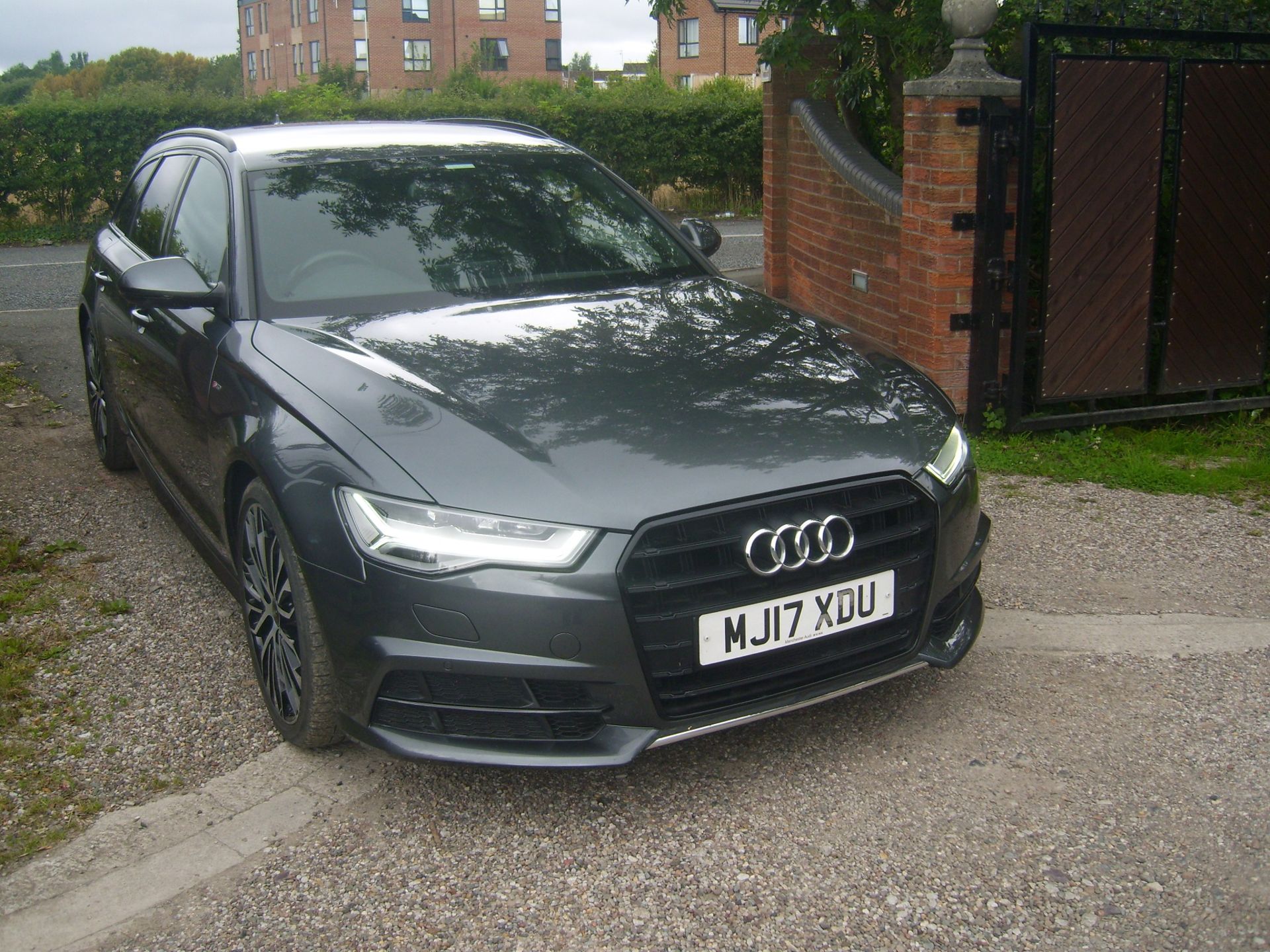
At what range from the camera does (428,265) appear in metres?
3.89

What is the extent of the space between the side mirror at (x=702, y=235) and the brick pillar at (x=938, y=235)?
4.44 ft

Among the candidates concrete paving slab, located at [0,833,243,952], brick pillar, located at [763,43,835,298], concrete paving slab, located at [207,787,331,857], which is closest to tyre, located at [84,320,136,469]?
concrete paving slab, located at [207,787,331,857]

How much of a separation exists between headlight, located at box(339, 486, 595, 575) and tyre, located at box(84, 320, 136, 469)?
315 cm

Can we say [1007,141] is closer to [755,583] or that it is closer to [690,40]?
[755,583]

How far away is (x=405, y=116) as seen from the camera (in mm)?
24203

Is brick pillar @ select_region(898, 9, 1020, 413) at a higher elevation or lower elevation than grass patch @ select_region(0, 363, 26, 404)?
higher

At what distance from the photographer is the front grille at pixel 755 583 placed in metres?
2.70

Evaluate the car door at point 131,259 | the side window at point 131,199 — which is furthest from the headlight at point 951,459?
the side window at point 131,199

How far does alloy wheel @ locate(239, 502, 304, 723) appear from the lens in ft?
10.2

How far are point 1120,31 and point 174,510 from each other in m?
4.67

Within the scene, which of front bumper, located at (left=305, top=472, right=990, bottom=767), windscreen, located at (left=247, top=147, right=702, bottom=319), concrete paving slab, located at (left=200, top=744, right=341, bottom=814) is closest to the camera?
front bumper, located at (left=305, top=472, right=990, bottom=767)

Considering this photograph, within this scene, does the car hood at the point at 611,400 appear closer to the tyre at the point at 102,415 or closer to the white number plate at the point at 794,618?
the white number plate at the point at 794,618

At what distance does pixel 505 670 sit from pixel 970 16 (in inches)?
169

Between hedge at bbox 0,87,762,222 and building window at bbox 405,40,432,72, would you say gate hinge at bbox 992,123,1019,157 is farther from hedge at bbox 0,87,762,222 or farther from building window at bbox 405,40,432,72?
building window at bbox 405,40,432,72
